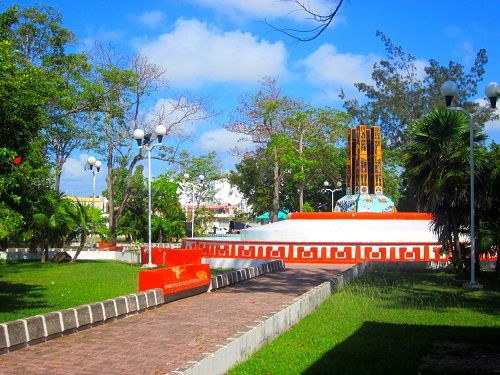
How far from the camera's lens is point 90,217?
30.5m

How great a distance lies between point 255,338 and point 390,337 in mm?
2214

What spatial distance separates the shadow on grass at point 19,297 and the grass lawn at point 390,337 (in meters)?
5.59

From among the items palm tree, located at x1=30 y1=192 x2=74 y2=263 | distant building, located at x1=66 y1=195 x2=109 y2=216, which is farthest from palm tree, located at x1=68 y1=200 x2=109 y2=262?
distant building, located at x1=66 y1=195 x2=109 y2=216

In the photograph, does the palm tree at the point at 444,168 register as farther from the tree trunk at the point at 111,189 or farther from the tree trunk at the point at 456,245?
the tree trunk at the point at 111,189

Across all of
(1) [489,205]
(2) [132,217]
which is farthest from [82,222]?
(1) [489,205]

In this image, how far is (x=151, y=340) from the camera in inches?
353

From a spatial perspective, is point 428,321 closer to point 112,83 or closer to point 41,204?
point 41,204

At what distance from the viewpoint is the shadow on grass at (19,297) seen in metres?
12.4

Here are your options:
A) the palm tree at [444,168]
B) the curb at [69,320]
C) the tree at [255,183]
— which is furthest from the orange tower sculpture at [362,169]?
the curb at [69,320]

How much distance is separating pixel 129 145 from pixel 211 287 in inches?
969

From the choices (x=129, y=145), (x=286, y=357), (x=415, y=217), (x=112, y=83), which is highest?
(x=112, y=83)

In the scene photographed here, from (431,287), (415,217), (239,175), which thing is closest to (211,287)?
(431,287)

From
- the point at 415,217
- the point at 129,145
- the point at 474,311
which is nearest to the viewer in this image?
the point at 474,311

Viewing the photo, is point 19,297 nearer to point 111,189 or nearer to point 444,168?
point 444,168
